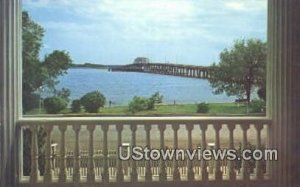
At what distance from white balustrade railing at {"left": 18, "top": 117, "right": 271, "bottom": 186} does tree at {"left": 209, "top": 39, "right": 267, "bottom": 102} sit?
0.29 meters

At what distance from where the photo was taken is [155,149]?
392 centimetres

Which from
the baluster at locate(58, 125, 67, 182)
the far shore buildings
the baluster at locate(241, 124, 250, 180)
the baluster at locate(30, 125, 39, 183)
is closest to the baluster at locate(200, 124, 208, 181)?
the baluster at locate(241, 124, 250, 180)

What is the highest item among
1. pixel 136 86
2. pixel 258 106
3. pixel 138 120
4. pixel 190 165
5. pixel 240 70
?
pixel 240 70

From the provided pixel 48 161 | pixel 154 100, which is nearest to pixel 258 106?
pixel 154 100

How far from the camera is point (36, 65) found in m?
3.92

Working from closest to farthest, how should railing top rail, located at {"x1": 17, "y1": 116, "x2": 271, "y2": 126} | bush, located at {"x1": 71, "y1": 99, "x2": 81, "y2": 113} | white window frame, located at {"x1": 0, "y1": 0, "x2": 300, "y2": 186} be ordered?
white window frame, located at {"x1": 0, "y1": 0, "x2": 300, "y2": 186}, railing top rail, located at {"x1": 17, "y1": 116, "x2": 271, "y2": 126}, bush, located at {"x1": 71, "y1": 99, "x2": 81, "y2": 113}

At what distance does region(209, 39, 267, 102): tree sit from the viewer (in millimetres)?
3973

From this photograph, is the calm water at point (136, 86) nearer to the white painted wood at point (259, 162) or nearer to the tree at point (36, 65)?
the tree at point (36, 65)

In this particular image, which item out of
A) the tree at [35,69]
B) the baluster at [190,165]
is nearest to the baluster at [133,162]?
the baluster at [190,165]

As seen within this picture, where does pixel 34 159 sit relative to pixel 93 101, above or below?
below

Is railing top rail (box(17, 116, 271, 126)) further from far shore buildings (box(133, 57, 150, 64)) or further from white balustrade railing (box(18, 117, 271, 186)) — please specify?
far shore buildings (box(133, 57, 150, 64))

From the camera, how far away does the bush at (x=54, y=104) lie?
3912 millimetres

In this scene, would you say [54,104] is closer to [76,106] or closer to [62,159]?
[76,106]

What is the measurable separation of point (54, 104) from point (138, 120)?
748 mm
